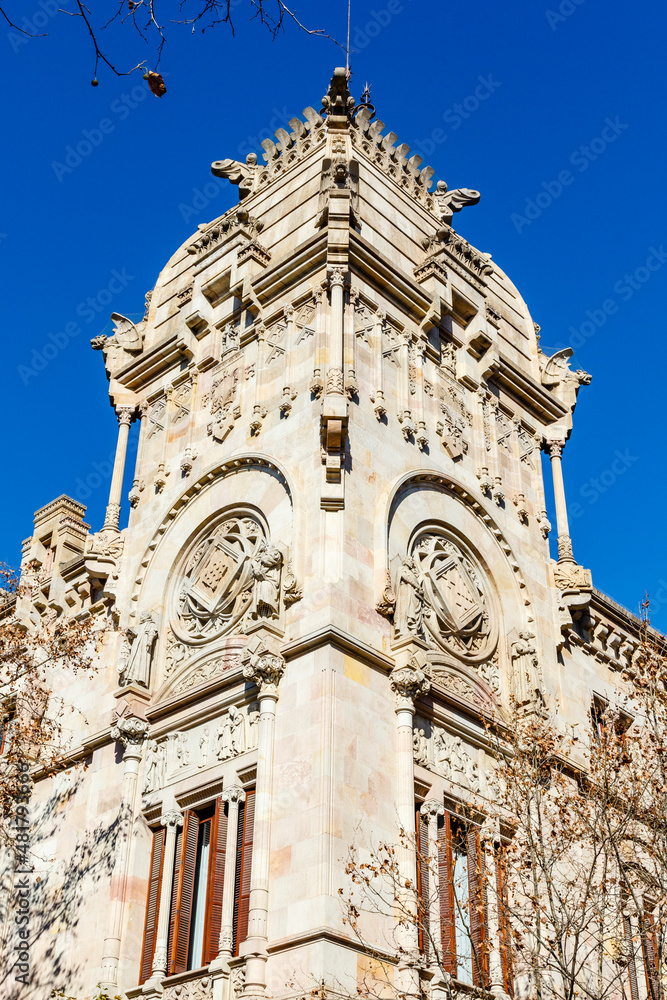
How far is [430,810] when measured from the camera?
22.4 metres

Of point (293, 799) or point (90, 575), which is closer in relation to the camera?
point (293, 799)

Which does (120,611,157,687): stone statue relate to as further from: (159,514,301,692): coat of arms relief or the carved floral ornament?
the carved floral ornament

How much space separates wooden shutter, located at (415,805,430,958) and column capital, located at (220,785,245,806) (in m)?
3.34

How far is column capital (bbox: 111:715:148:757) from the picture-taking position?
2452 cm

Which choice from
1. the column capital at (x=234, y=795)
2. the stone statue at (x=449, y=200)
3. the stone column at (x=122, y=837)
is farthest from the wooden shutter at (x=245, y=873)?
the stone statue at (x=449, y=200)

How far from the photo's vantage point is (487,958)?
851 inches

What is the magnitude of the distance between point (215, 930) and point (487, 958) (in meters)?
5.01

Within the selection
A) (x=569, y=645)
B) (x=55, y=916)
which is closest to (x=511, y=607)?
(x=569, y=645)

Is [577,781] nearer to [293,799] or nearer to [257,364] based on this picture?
[293,799]

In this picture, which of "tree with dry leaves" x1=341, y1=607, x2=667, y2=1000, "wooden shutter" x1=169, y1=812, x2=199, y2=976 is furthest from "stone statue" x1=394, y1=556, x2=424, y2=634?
"wooden shutter" x1=169, y1=812, x2=199, y2=976

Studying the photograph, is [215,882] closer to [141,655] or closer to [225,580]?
[141,655]

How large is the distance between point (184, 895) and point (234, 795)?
86.9 inches

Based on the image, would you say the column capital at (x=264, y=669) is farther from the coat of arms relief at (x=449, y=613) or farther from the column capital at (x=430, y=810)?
the column capital at (x=430, y=810)

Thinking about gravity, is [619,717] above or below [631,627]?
below
